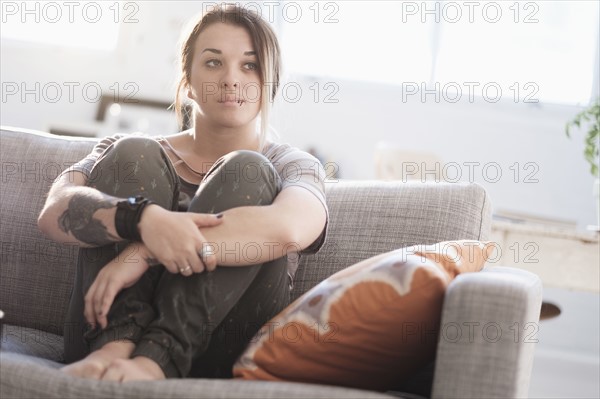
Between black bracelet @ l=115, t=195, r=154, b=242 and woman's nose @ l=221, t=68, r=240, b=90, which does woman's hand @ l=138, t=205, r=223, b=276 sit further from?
woman's nose @ l=221, t=68, r=240, b=90

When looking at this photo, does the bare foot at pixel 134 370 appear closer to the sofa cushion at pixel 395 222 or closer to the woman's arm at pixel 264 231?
the woman's arm at pixel 264 231

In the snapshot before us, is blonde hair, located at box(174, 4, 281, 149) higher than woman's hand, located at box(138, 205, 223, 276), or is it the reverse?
blonde hair, located at box(174, 4, 281, 149)

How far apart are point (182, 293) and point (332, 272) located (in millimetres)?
460

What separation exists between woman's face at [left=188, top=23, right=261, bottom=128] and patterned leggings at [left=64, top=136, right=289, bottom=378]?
0.92ft

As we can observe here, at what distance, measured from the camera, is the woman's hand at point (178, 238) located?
1270mm

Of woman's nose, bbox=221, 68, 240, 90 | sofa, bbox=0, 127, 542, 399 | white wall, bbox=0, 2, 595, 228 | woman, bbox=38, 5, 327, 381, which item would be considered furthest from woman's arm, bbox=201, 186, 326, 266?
white wall, bbox=0, 2, 595, 228

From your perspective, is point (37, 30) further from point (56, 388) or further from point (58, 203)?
point (56, 388)

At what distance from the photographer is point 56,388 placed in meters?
1.15

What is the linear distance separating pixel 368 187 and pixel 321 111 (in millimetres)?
2797

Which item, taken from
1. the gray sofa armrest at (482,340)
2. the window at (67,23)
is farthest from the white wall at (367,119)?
the gray sofa armrest at (482,340)

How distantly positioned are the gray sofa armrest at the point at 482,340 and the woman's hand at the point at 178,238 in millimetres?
378

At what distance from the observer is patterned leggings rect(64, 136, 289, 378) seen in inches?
48.9

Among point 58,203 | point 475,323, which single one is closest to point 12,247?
point 58,203

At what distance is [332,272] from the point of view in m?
1.65
